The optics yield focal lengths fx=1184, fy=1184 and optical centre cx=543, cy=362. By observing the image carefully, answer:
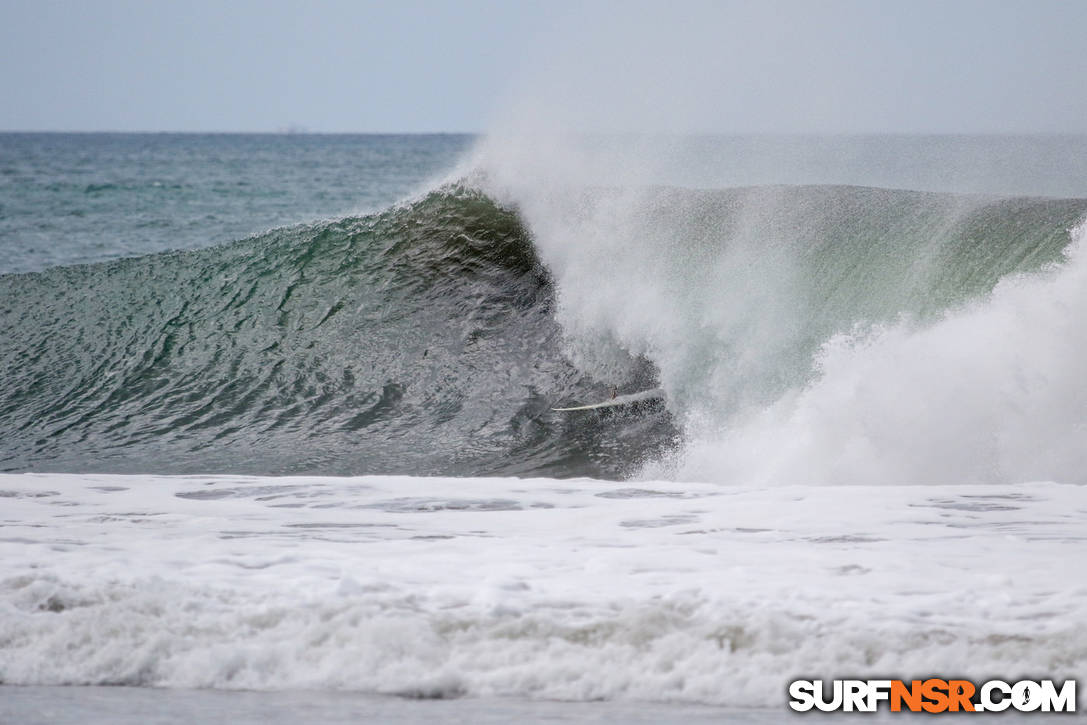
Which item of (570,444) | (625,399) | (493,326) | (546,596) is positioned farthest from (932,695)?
(493,326)

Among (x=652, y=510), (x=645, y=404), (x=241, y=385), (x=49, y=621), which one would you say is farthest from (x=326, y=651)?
(x=241, y=385)

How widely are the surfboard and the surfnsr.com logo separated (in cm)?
468

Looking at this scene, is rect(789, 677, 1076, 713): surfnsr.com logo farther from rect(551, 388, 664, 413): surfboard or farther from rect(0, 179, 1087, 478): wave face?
rect(551, 388, 664, 413): surfboard

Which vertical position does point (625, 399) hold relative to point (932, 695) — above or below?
above

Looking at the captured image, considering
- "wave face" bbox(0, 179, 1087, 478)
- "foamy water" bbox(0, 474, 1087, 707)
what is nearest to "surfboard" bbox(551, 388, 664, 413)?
"wave face" bbox(0, 179, 1087, 478)

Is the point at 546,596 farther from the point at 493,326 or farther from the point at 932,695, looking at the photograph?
the point at 493,326

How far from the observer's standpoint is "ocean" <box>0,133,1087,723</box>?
3.60 meters

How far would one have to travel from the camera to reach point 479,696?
3.44 meters

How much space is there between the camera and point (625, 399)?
812cm

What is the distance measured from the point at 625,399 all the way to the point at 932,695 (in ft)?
15.9

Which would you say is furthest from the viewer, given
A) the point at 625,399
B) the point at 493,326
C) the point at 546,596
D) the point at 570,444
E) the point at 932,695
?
the point at 493,326

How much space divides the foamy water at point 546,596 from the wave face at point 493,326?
1.90m

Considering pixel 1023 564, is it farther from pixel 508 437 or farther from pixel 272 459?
pixel 272 459

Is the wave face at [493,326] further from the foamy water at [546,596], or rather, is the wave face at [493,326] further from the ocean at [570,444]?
the foamy water at [546,596]
